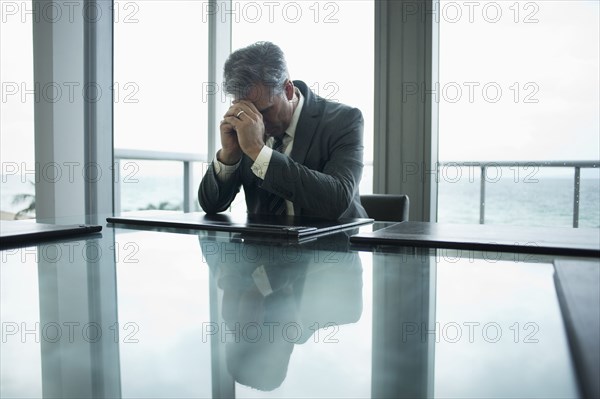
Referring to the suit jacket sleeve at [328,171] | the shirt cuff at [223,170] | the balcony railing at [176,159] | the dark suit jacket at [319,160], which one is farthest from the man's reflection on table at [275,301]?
the balcony railing at [176,159]

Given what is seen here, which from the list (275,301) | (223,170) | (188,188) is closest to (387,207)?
(223,170)

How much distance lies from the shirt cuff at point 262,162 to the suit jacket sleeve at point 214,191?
23 cm

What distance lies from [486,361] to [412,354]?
0.04 meters

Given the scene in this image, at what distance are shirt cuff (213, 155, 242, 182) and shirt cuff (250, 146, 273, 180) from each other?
212 millimetres

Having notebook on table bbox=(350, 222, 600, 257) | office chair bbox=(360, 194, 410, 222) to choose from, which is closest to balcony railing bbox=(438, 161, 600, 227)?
office chair bbox=(360, 194, 410, 222)

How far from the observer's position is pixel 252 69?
1227 millimetres

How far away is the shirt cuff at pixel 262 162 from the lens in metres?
1.06

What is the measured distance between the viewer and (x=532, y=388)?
0.20 m

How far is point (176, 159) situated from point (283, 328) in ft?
8.77

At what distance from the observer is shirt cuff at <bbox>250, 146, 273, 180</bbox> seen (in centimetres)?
106

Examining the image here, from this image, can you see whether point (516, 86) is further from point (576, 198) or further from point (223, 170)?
point (223, 170)

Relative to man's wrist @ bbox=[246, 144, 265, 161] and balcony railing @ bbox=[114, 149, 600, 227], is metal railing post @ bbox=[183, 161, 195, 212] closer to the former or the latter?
balcony railing @ bbox=[114, 149, 600, 227]

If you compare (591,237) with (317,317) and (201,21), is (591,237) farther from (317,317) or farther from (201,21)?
(201,21)

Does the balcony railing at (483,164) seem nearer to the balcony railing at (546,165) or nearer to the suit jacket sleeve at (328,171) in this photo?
the balcony railing at (546,165)
